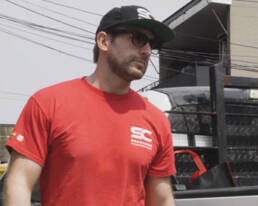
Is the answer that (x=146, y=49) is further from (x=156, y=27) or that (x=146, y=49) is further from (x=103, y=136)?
(x=103, y=136)

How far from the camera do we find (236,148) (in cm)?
373

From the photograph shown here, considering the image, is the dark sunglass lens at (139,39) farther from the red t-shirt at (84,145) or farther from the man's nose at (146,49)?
the red t-shirt at (84,145)

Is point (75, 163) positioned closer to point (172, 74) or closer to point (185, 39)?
point (185, 39)

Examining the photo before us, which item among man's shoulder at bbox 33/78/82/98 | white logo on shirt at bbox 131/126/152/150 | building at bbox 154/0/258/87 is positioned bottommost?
white logo on shirt at bbox 131/126/152/150

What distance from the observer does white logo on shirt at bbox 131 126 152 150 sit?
2.13 meters

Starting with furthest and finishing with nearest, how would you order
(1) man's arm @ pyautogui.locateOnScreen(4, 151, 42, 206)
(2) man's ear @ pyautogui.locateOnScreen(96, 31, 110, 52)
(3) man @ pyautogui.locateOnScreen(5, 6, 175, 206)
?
(2) man's ear @ pyautogui.locateOnScreen(96, 31, 110, 52)
(3) man @ pyautogui.locateOnScreen(5, 6, 175, 206)
(1) man's arm @ pyautogui.locateOnScreen(4, 151, 42, 206)

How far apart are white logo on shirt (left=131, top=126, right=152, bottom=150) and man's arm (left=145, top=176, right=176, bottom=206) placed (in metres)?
0.23

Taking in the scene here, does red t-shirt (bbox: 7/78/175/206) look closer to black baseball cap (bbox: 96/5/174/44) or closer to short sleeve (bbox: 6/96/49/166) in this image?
short sleeve (bbox: 6/96/49/166)

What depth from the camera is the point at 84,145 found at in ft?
6.56

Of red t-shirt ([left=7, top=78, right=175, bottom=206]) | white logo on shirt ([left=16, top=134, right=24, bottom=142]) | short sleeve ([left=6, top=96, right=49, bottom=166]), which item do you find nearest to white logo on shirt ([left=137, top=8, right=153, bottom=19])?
red t-shirt ([left=7, top=78, right=175, bottom=206])

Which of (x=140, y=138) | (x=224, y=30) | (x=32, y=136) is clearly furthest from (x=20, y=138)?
(x=224, y=30)

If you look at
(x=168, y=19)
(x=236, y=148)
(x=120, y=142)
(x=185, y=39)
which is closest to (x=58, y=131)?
(x=120, y=142)

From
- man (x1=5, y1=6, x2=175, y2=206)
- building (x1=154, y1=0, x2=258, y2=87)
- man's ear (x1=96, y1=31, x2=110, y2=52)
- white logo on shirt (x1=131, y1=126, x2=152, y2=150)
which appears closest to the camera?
man (x1=5, y1=6, x2=175, y2=206)

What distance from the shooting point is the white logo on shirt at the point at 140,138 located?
2.13 metres
